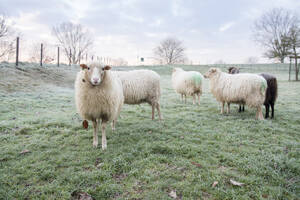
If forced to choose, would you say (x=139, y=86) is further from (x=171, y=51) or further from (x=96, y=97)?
(x=171, y=51)

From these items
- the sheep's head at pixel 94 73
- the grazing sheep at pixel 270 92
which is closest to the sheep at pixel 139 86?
the sheep's head at pixel 94 73

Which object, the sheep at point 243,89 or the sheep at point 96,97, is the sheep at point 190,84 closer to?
the sheep at point 243,89

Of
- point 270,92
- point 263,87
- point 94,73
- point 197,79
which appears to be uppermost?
point 197,79

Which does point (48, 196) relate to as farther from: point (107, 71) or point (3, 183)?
point (107, 71)

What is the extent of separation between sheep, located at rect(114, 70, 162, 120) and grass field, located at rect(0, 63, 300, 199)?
753 millimetres

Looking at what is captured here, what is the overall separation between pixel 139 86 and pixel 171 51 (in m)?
48.8

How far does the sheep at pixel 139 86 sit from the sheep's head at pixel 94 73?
1.71 metres

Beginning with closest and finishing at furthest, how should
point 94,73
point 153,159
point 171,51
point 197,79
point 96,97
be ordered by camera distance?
point 153,159 < point 94,73 < point 96,97 < point 197,79 < point 171,51

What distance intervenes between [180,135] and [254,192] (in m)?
2.24

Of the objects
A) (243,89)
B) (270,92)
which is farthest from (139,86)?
(270,92)

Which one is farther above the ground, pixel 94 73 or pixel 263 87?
pixel 94 73

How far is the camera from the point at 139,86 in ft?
18.5

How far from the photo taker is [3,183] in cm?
261

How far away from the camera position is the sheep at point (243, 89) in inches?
233
